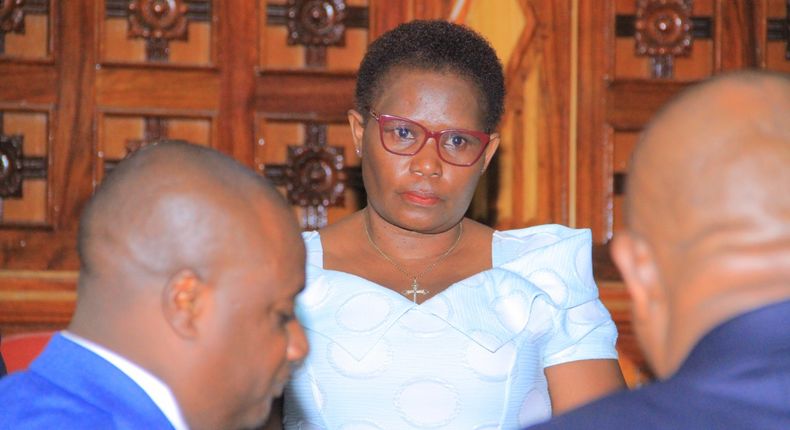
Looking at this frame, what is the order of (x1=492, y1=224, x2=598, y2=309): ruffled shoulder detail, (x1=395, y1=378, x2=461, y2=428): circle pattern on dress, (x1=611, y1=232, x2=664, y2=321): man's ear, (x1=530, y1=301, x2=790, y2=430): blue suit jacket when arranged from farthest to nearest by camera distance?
(x1=492, y1=224, x2=598, y2=309): ruffled shoulder detail
(x1=395, y1=378, x2=461, y2=428): circle pattern on dress
(x1=611, y1=232, x2=664, y2=321): man's ear
(x1=530, y1=301, x2=790, y2=430): blue suit jacket

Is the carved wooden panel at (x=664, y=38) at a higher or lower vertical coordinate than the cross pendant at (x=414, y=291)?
higher

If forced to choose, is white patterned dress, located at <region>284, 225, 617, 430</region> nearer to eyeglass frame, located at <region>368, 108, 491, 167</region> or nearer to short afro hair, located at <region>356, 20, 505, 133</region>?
eyeglass frame, located at <region>368, 108, 491, 167</region>

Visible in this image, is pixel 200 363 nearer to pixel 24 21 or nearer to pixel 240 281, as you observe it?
pixel 240 281

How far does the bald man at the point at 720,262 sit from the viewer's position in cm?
86

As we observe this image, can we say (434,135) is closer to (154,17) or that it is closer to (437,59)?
(437,59)

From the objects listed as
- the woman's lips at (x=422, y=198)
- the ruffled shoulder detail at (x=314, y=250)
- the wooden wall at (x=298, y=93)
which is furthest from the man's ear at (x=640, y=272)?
the wooden wall at (x=298, y=93)

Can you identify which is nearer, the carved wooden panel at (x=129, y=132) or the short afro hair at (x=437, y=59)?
the short afro hair at (x=437, y=59)

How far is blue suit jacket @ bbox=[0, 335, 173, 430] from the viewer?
3.63ft

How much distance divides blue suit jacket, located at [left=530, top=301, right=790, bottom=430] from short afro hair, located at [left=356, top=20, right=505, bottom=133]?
55.6 inches

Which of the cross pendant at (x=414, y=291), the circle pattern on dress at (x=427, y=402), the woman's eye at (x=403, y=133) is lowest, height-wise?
the circle pattern on dress at (x=427, y=402)

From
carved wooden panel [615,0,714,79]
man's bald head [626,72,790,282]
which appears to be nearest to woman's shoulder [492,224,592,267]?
man's bald head [626,72,790,282]

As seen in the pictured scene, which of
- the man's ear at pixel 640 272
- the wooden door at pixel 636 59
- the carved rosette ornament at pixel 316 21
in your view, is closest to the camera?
the man's ear at pixel 640 272

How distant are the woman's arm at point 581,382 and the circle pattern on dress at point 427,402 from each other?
0.26 meters

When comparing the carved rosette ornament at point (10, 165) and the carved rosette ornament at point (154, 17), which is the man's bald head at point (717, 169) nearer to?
the carved rosette ornament at point (154, 17)
